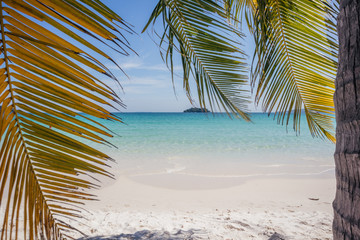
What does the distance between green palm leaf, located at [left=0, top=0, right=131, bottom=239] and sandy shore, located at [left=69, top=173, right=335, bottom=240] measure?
7.00 feet

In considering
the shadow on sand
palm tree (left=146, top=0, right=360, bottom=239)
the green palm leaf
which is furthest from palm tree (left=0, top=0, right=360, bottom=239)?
the shadow on sand

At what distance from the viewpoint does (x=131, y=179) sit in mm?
5809

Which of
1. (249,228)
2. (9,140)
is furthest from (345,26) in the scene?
(249,228)

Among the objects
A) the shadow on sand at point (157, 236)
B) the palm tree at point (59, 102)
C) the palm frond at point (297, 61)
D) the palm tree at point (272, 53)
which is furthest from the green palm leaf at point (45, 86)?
the shadow on sand at point (157, 236)

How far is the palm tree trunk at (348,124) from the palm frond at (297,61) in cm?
104

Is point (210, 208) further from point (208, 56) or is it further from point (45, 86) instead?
point (45, 86)

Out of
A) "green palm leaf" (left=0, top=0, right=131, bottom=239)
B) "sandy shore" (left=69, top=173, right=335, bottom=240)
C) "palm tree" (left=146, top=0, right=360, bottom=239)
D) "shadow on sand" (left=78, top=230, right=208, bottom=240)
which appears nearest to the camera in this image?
"green palm leaf" (left=0, top=0, right=131, bottom=239)

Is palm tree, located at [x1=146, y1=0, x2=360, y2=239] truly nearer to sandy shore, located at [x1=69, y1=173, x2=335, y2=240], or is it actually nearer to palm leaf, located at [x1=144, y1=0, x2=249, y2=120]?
palm leaf, located at [x1=144, y1=0, x2=249, y2=120]

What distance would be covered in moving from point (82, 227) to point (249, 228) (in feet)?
6.36

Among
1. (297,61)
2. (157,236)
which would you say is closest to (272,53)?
(297,61)

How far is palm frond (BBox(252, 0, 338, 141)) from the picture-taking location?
1867 millimetres

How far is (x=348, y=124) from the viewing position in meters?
0.74

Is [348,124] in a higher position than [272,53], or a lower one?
lower

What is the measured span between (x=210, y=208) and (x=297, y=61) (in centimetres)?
270
